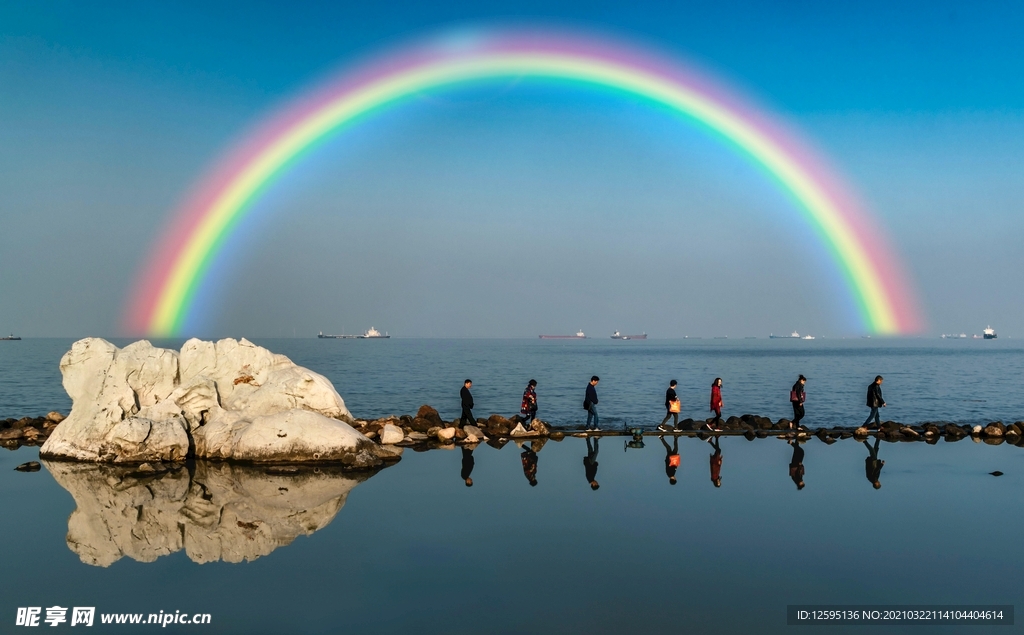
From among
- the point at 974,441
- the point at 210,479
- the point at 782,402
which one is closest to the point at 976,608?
the point at 210,479

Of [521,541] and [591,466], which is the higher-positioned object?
[591,466]

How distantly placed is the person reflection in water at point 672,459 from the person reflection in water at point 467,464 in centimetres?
503

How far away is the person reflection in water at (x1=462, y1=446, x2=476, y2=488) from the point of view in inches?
790

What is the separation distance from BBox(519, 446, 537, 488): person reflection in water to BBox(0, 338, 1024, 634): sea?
0.17 m

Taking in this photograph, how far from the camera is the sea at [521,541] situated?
36.1 feet

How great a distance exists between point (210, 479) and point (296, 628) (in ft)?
34.3

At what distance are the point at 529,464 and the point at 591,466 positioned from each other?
68.4 inches

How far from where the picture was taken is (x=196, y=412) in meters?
24.4

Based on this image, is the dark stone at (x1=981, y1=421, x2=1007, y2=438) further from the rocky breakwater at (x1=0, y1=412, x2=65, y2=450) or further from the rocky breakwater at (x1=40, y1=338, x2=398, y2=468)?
the rocky breakwater at (x1=0, y1=412, x2=65, y2=450)

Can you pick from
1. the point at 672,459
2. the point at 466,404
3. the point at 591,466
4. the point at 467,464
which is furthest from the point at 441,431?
the point at 672,459

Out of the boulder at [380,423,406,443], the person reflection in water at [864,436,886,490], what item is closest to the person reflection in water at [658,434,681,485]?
the person reflection in water at [864,436,886,490]

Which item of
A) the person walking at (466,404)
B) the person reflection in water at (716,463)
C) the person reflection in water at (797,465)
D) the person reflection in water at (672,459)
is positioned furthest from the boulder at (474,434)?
the person reflection in water at (797,465)

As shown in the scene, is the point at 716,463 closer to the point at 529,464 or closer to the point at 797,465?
the point at 797,465

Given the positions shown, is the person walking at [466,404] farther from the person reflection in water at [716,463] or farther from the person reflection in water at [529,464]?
the person reflection in water at [716,463]
